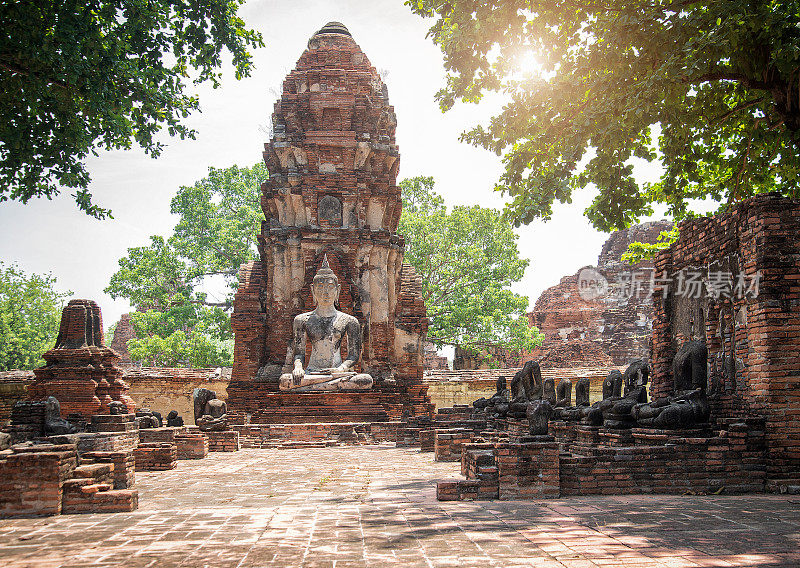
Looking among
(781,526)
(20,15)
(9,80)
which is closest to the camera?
(781,526)

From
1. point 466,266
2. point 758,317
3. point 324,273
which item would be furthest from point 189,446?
point 466,266

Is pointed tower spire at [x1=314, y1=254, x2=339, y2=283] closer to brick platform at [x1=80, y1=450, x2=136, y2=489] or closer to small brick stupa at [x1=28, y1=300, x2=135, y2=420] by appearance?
small brick stupa at [x1=28, y1=300, x2=135, y2=420]

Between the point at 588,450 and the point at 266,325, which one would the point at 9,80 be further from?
the point at 266,325

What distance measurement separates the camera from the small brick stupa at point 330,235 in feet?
61.6

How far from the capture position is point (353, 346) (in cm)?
1723

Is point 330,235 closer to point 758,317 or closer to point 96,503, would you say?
point 758,317

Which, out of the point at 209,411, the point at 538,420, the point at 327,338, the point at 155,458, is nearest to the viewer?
the point at 538,420

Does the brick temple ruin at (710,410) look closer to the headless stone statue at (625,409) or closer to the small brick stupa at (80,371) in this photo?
the headless stone statue at (625,409)

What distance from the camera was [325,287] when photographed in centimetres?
1730

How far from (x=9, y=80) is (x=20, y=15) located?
124 centimetres

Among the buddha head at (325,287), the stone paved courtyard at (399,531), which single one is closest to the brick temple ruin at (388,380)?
the stone paved courtyard at (399,531)

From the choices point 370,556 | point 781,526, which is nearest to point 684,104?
point 781,526
